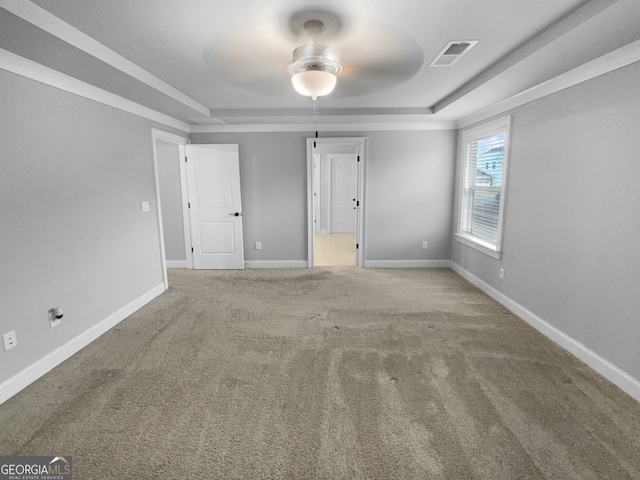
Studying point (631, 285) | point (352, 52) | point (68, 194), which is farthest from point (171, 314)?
point (631, 285)

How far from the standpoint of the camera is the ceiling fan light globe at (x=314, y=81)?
238cm

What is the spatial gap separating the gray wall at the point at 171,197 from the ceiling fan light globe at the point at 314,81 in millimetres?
3226

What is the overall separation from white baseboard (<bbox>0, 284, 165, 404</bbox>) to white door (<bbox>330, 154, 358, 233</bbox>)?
19.0 ft

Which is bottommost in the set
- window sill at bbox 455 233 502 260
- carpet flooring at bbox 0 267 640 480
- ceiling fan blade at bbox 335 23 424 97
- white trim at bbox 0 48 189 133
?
carpet flooring at bbox 0 267 640 480

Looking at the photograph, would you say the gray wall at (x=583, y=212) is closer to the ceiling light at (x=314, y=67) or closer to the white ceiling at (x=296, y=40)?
the white ceiling at (x=296, y=40)

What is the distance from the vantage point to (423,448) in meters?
1.72

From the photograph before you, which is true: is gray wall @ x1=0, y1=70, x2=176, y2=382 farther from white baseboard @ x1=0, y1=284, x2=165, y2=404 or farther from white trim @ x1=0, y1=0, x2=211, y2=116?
white trim @ x1=0, y1=0, x2=211, y2=116

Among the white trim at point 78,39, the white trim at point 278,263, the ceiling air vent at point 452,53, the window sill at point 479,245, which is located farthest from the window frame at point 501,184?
the white trim at point 78,39

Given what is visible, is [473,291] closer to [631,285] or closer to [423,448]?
[631,285]

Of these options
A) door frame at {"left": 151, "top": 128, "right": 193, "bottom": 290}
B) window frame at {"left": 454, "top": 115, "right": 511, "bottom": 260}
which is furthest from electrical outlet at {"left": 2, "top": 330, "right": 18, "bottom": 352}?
window frame at {"left": 454, "top": 115, "right": 511, "bottom": 260}

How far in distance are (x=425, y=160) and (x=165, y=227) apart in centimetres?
424

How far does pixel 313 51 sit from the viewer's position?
2.27 meters

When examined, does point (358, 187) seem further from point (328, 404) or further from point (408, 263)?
point (328, 404)

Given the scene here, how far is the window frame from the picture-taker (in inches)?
142
